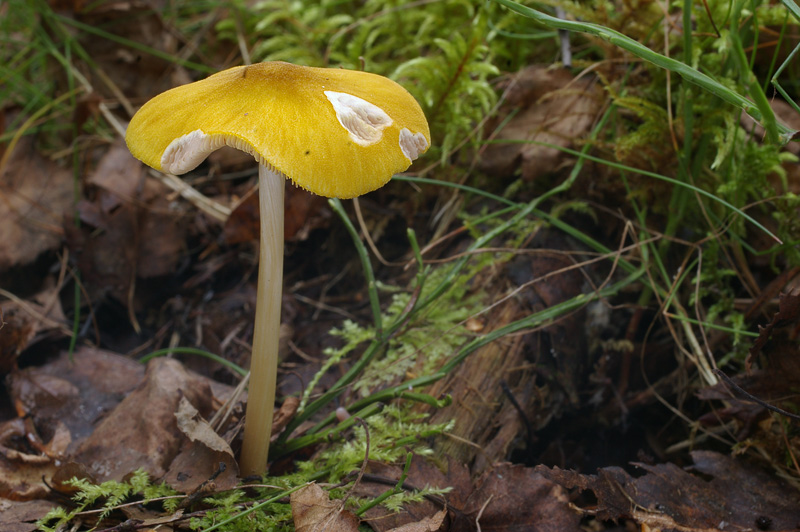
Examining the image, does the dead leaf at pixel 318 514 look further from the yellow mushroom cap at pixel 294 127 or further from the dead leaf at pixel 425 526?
the yellow mushroom cap at pixel 294 127

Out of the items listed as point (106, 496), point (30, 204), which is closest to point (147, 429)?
point (106, 496)

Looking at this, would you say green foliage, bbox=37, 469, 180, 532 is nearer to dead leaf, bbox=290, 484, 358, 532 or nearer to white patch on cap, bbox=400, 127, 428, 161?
dead leaf, bbox=290, 484, 358, 532

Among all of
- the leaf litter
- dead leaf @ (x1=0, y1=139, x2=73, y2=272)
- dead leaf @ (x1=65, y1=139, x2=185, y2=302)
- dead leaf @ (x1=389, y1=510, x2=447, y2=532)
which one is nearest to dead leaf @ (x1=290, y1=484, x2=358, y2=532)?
the leaf litter

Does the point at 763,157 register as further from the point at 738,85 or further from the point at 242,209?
the point at 242,209

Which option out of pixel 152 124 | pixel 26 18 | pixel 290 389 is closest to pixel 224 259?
pixel 290 389

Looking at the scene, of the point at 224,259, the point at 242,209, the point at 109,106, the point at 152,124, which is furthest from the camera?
the point at 109,106
